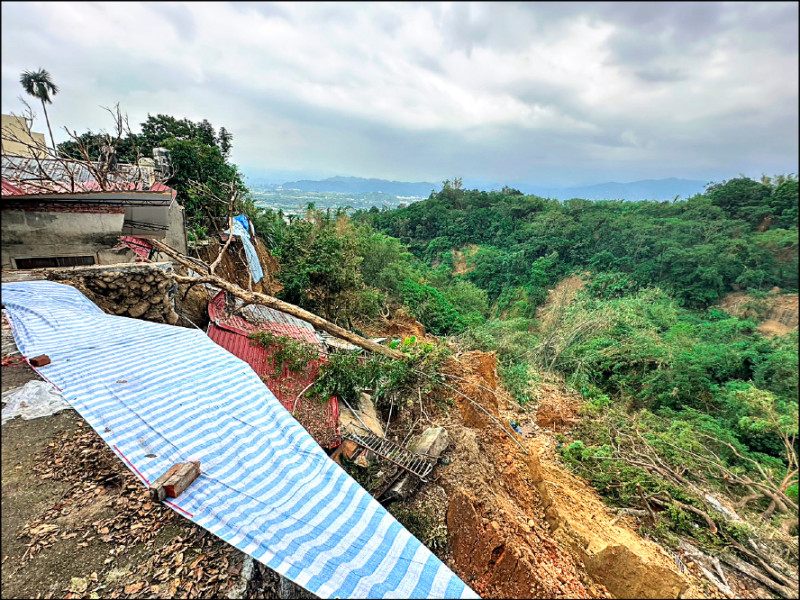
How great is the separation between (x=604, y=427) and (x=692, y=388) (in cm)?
434

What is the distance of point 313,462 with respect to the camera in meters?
3.05


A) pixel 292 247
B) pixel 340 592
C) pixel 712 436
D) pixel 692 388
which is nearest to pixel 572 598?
pixel 340 592

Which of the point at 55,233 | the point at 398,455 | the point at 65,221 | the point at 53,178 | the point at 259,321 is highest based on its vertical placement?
the point at 53,178

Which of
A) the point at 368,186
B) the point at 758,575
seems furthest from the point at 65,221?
the point at 368,186

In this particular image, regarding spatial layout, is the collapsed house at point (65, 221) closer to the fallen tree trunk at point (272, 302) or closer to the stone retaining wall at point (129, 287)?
the fallen tree trunk at point (272, 302)

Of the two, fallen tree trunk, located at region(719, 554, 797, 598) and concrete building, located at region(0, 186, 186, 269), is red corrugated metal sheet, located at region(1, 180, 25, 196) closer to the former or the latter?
concrete building, located at region(0, 186, 186, 269)

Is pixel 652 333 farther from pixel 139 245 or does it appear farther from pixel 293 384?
pixel 139 245

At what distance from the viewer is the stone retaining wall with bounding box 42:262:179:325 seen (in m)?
5.29

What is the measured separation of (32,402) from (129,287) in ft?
8.94

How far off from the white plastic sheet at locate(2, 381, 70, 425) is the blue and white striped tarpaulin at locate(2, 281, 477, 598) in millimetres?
446

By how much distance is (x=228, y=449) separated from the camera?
300 cm

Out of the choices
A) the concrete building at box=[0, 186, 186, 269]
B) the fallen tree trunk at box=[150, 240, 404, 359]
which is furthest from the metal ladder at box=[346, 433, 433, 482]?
the concrete building at box=[0, 186, 186, 269]

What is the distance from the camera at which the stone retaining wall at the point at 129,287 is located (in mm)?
5293

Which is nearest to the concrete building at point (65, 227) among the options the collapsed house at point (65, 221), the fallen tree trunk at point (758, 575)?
the collapsed house at point (65, 221)
